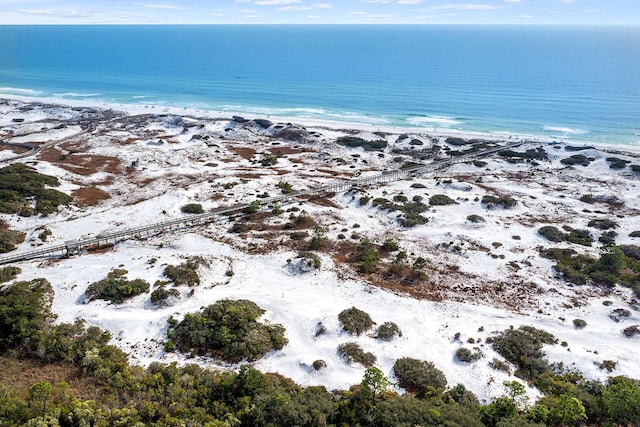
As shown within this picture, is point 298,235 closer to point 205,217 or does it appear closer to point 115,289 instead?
point 205,217

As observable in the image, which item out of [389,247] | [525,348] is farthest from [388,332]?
[389,247]

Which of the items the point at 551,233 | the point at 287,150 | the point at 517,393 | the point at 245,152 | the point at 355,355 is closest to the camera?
the point at 517,393

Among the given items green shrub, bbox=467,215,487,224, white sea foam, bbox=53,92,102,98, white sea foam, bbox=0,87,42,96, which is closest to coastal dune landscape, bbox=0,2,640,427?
green shrub, bbox=467,215,487,224

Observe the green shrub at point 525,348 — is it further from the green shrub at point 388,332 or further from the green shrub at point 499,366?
the green shrub at point 388,332

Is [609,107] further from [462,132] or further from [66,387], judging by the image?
[66,387]

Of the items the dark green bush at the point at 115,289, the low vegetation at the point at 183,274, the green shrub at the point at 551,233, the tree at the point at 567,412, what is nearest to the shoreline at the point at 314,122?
the green shrub at the point at 551,233

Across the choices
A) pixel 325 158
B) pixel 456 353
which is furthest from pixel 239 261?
pixel 325 158

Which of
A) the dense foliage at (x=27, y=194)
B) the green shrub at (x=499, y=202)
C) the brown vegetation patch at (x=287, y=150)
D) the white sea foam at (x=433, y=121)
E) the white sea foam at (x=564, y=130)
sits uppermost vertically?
the white sea foam at (x=564, y=130)

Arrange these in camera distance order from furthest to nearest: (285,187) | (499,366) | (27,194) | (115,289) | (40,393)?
(285,187)
(27,194)
(115,289)
(499,366)
(40,393)
